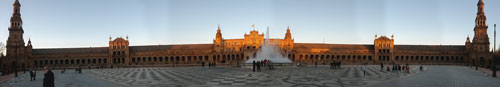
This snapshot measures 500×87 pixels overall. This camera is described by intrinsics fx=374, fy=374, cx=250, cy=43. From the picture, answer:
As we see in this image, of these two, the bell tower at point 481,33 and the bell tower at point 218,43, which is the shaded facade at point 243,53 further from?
the bell tower at point 481,33

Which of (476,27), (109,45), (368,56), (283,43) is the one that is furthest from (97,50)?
(476,27)

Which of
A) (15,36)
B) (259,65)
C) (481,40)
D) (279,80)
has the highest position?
(15,36)

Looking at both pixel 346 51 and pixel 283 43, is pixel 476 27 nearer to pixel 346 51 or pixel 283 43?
pixel 346 51

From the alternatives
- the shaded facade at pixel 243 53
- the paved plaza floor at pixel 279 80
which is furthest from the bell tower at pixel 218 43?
the paved plaza floor at pixel 279 80

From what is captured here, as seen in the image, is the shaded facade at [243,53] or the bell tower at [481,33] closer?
the bell tower at [481,33]

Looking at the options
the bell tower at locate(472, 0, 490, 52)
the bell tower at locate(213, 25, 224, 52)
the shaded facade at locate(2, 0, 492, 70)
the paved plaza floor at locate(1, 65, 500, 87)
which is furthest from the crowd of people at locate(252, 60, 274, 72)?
the bell tower at locate(472, 0, 490, 52)

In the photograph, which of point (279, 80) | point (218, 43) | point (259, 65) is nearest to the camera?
point (279, 80)

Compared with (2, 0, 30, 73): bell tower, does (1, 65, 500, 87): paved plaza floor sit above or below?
below

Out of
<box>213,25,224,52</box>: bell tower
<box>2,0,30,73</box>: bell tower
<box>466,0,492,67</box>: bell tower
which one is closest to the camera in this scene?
<box>2,0,30,73</box>: bell tower

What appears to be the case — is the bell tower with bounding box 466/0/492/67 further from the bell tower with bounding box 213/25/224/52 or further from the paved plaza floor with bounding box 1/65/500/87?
the paved plaza floor with bounding box 1/65/500/87

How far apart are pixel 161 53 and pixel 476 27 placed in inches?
3060

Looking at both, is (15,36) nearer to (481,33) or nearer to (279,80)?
(279,80)

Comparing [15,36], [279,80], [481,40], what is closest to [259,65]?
[279,80]

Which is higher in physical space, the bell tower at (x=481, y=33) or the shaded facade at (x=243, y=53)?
the bell tower at (x=481, y=33)
